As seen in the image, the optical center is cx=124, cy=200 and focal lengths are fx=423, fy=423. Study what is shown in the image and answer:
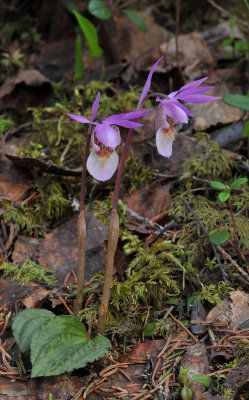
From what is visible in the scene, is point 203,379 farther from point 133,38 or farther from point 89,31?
point 133,38

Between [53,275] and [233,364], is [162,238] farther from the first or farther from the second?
[233,364]

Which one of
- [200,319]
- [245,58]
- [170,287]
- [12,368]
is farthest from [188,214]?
[245,58]

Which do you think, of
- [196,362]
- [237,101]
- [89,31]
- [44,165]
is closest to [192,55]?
[89,31]

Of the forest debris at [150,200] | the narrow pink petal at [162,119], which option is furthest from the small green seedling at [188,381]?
the forest debris at [150,200]

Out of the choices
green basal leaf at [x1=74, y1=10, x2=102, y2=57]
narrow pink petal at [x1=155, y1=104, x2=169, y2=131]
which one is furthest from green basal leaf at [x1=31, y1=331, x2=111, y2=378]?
green basal leaf at [x1=74, y1=10, x2=102, y2=57]

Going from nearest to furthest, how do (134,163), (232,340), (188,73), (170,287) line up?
(232,340)
(170,287)
(134,163)
(188,73)
